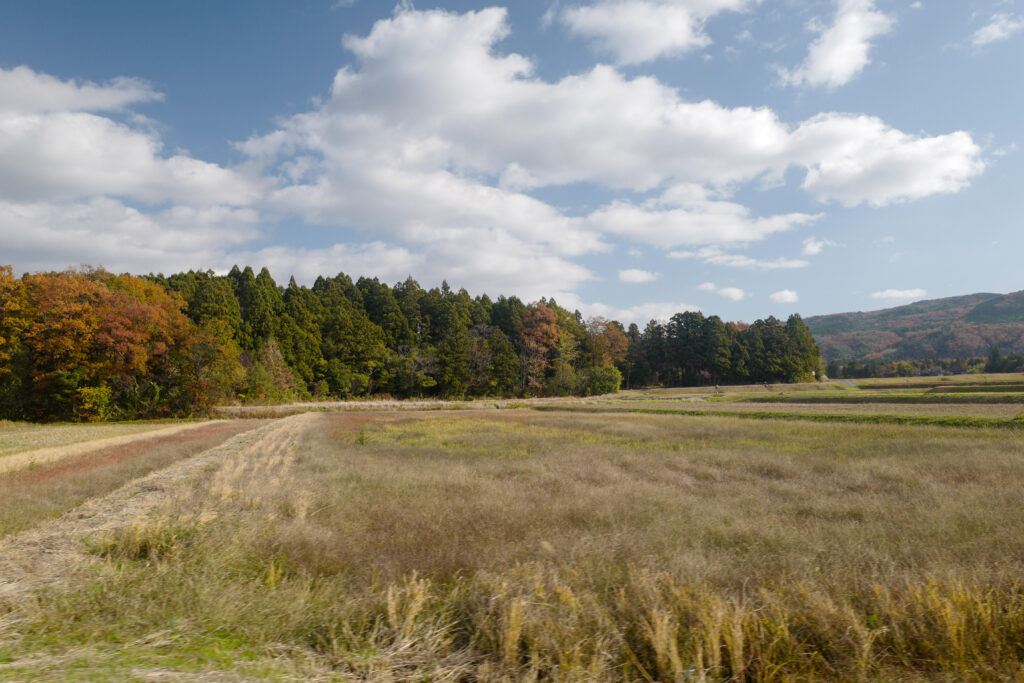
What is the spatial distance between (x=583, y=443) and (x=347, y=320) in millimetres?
63213

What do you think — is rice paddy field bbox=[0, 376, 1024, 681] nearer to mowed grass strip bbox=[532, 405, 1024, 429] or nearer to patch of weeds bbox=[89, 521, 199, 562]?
patch of weeds bbox=[89, 521, 199, 562]

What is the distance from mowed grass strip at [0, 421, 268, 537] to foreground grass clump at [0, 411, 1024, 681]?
8.47 ft

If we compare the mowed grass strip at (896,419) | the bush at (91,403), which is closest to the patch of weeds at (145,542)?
the mowed grass strip at (896,419)

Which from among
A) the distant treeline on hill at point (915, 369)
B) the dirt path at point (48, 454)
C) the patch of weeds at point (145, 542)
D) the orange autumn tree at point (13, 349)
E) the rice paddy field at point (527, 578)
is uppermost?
the orange autumn tree at point (13, 349)

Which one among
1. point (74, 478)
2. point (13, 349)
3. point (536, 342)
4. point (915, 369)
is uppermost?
point (536, 342)

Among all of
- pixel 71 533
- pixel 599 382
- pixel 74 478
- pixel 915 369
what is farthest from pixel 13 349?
pixel 915 369

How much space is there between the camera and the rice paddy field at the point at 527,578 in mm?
4137

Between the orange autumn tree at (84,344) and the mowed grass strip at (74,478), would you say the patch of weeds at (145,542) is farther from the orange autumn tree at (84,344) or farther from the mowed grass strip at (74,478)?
the orange autumn tree at (84,344)

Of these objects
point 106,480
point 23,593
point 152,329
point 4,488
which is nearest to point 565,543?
point 23,593

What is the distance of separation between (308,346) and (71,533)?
2725 inches

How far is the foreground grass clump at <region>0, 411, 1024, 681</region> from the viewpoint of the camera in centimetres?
414

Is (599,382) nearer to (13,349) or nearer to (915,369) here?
(13,349)

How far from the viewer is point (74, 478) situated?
13.1 m

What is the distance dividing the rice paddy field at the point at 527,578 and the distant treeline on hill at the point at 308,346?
1522 inches
